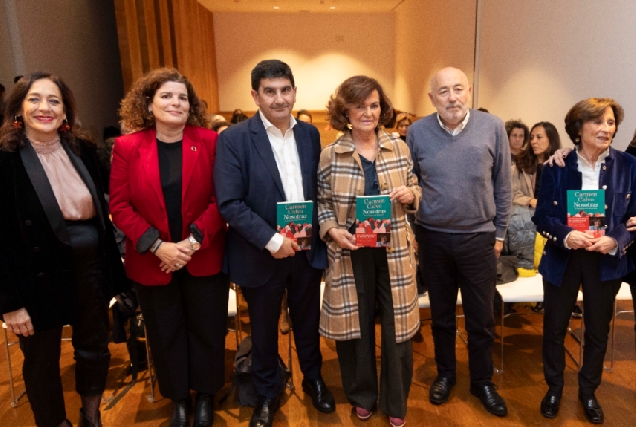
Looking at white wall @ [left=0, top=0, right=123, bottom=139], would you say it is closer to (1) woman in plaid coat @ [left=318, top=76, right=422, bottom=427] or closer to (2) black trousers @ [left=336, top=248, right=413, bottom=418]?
(1) woman in plaid coat @ [left=318, top=76, right=422, bottom=427]

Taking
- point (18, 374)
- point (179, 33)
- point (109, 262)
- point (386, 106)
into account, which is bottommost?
point (18, 374)

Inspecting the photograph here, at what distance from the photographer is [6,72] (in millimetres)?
5109

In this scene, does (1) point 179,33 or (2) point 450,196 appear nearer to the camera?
(2) point 450,196

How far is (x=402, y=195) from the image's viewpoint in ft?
6.96

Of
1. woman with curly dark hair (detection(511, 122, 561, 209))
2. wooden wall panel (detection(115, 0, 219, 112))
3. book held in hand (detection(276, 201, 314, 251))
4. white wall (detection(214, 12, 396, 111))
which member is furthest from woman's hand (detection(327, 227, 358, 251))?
white wall (detection(214, 12, 396, 111))

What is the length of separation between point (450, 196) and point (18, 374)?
9.77 ft

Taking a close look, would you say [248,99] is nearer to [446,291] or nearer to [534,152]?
[534,152]

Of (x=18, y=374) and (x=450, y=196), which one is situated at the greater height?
(x=450, y=196)

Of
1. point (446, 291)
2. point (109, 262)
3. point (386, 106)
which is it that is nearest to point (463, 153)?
point (386, 106)

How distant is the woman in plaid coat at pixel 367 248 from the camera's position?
217cm

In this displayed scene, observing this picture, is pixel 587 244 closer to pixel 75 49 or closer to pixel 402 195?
pixel 402 195

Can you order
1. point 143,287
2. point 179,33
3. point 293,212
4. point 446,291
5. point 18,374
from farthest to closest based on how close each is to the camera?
point 179,33 → point 18,374 → point 446,291 → point 143,287 → point 293,212

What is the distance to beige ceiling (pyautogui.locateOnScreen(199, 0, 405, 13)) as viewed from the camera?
11016 millimetres

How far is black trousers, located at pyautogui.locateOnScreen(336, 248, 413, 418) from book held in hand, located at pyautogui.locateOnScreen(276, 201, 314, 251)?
27cm
